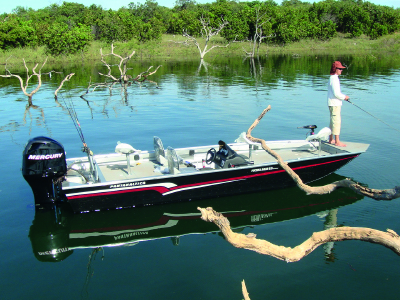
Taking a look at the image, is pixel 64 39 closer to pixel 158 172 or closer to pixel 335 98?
pixel 158 172

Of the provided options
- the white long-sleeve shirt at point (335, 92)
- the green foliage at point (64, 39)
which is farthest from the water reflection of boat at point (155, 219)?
the green foliage at point (64, 39)

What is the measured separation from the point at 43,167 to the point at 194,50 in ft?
162

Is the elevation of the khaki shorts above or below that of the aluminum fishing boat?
above

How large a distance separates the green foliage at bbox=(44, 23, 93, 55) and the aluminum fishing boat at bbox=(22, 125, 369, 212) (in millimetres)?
39212

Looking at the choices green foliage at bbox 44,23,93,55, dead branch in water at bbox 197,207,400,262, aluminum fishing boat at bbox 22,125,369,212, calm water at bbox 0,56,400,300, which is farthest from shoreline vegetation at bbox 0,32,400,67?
dead branch in water at bbox 197,207,400,262

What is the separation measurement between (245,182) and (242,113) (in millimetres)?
8915

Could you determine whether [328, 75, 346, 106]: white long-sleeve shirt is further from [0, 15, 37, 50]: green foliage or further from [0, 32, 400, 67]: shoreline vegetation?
[0, 15, 37, 50]: green foliage

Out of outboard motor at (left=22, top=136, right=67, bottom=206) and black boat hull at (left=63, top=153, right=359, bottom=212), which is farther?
black boat hull at (left=63, top=153, right=359, bottom=212)

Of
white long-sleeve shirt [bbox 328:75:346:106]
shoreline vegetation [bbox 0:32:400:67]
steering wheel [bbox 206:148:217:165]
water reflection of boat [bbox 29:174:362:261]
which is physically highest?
shoreline vegetation [bbox 0:32:400:67]

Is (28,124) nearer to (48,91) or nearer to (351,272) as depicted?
(48,91)

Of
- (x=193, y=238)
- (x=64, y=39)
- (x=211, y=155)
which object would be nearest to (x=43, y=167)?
(x=193, y=238)

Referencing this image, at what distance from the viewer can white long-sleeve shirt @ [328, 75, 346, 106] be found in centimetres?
966

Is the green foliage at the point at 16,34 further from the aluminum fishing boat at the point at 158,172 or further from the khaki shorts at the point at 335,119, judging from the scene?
the khaki shorts at the point at 335,119

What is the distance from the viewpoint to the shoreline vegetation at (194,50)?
4303 cm
